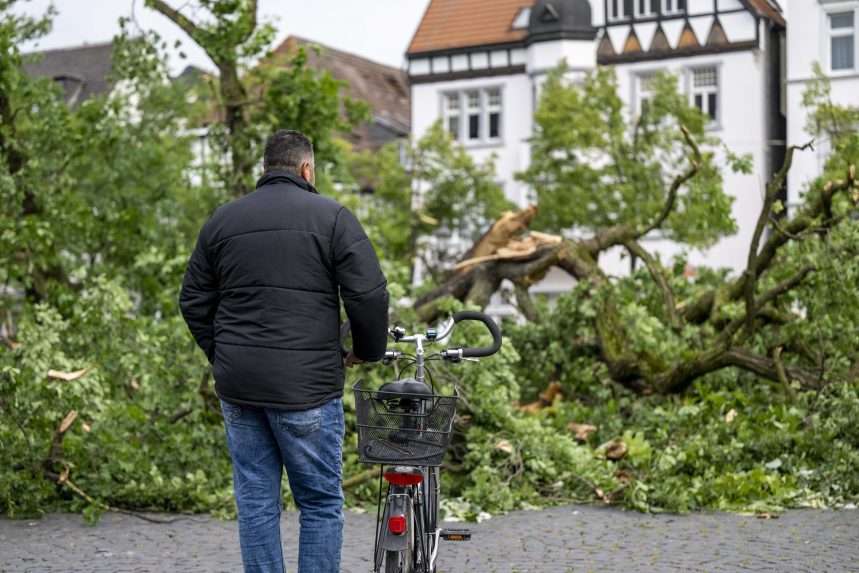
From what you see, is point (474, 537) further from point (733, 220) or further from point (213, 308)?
point (733, 220)

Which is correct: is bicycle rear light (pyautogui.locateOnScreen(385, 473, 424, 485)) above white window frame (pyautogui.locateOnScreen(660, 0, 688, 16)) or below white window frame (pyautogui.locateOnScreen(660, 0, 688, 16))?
below

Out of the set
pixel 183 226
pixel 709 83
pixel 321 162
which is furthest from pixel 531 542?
pixel 709 83

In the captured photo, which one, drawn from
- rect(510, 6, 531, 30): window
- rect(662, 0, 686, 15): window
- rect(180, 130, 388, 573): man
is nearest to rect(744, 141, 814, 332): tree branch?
rect(180, 130, 388, 573): man

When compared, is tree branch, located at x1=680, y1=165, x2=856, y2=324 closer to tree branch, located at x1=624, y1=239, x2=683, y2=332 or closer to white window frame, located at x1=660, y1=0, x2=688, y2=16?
tree branch, located at x1=624, y1=239, x2=683, y2=332

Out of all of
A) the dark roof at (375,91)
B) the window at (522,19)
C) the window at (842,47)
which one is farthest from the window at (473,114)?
the window at (842,47)

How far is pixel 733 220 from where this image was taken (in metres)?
12.0

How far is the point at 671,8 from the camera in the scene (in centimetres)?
4100

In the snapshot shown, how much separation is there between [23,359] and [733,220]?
6316mm

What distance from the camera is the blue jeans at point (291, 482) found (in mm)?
5168

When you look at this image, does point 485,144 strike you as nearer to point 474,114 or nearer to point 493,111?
point 493,111

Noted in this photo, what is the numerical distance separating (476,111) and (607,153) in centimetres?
1266

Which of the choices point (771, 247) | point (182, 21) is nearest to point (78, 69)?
point (182, 21)

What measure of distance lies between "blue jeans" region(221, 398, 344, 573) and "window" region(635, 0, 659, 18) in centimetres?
3801

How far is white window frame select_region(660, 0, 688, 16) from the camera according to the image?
134 feet
